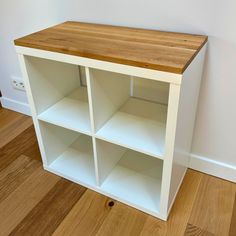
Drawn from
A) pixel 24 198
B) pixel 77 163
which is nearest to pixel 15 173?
pixel 24 198

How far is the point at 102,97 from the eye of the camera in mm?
1162

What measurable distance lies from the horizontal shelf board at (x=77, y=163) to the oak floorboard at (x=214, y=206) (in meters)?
0.54

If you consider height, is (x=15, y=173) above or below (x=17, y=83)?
below

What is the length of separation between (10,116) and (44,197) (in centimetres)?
91

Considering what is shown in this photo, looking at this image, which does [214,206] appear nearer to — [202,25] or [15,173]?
[202,25]

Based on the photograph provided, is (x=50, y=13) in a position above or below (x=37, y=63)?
above

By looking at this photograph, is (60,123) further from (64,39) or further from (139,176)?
(139,176)

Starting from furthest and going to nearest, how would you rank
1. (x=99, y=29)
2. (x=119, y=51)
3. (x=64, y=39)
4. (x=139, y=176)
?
1. (x=139, y=176)
2. (x=99, y=29)
3. (x=64, y=39)
4. (x=119, y=51)

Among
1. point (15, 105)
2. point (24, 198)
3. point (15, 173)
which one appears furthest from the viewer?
point (15, 105)

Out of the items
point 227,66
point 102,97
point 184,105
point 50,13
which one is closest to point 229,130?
point 227,66

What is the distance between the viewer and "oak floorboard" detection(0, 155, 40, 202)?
4.59 feet

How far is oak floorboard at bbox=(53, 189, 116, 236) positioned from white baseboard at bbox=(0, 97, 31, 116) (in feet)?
3.03

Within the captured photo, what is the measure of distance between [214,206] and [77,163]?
76cm

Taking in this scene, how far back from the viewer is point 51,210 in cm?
128
